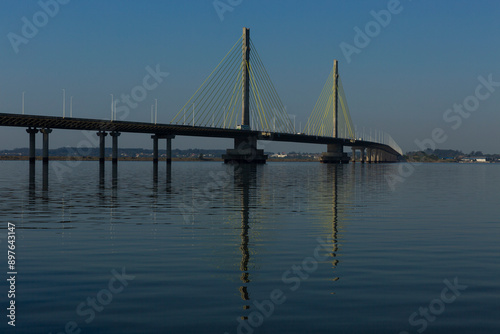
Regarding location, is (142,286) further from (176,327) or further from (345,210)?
(345,210)

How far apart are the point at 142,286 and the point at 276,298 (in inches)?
107

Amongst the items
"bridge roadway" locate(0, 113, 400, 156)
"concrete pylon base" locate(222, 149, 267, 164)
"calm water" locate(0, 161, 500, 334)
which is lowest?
"calm water" locate(0, 161, 500, 334)

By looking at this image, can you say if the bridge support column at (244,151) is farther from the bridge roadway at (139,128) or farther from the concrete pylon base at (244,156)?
the bridge roadway at (139,128)

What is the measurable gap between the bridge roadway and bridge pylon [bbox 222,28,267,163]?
110 inches

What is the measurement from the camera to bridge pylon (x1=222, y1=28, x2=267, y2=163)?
145 m

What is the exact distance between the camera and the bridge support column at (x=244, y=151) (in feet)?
536

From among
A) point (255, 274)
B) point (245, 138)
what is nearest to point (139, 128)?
point (245, 138)

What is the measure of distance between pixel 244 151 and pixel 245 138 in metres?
3.56

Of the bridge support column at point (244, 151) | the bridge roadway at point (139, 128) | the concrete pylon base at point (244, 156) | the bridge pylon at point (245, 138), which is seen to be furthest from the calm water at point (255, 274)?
the concrete pylon base at point (244, 156)

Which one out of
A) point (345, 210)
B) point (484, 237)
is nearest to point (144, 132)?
point (345, 210)

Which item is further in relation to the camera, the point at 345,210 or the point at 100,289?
the point at 345,210

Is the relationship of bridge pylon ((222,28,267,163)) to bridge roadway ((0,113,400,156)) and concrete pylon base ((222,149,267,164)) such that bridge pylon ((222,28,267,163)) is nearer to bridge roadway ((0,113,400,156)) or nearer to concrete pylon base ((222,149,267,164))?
concrete pylon base ((222,149,267,164))

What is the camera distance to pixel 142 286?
37.9 ft

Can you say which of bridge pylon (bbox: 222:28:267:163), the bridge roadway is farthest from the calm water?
bridge pylon (bbox: 222:28:267:163)
